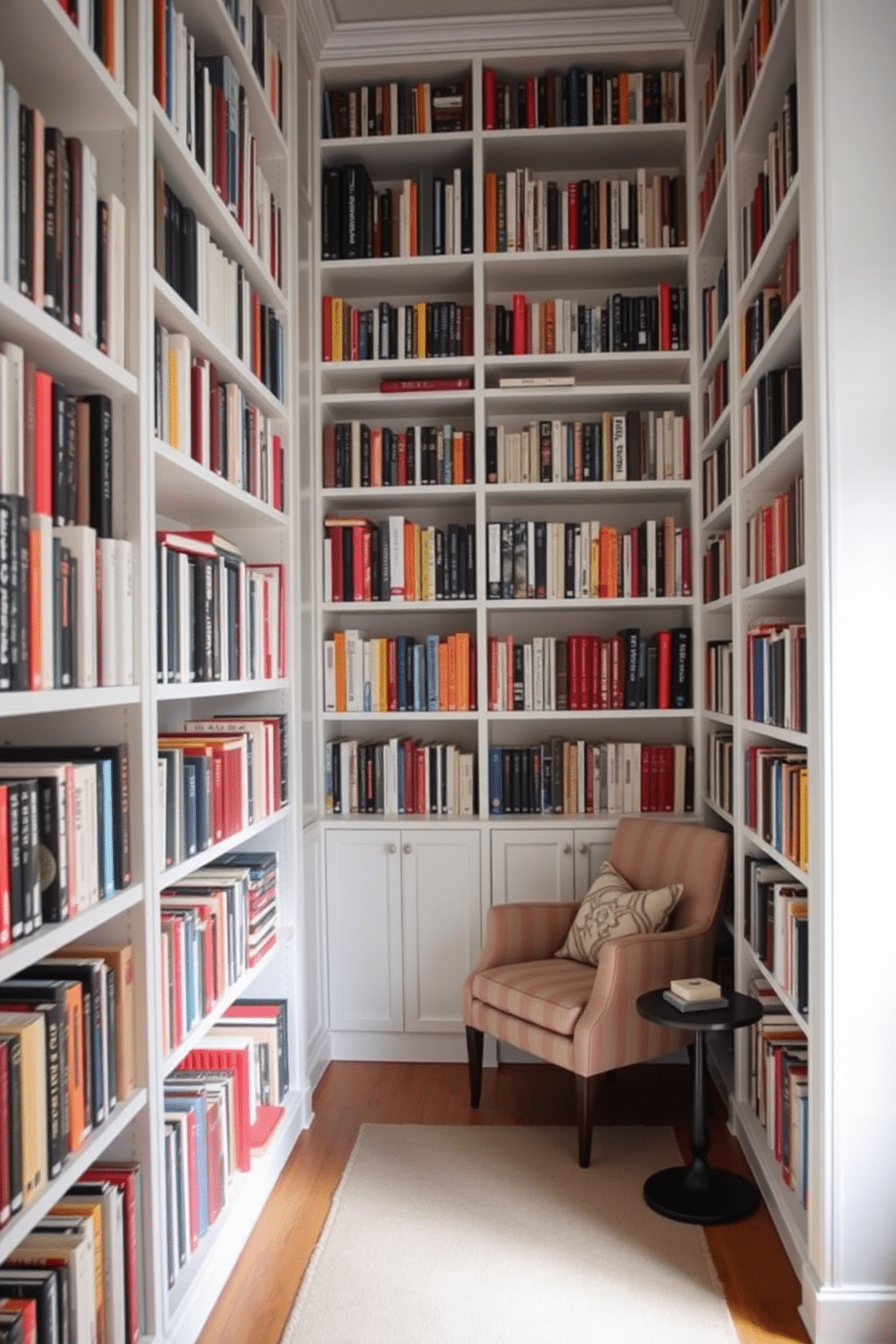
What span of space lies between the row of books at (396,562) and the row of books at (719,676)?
0.85 metres

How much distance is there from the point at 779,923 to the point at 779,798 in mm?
300

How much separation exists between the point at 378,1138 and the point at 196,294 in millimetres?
2356

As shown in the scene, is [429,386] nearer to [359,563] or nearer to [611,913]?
[359,563]

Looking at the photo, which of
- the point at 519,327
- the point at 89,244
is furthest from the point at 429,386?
the point at 89,244

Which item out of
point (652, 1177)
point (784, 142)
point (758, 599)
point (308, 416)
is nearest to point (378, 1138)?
point (652, 1177)

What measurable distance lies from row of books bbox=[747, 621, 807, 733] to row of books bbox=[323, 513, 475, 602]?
1.15 m

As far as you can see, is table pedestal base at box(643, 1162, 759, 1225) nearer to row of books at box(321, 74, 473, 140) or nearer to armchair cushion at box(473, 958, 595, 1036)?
armchair cushion at box(473, 958, 595, 1036)

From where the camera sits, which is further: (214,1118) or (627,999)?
(627,999)

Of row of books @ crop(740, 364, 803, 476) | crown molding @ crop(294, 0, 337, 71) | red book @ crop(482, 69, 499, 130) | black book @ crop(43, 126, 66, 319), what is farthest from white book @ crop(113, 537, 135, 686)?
red book @ crop(482, 69, 499, 130)

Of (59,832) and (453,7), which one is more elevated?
(453,7)

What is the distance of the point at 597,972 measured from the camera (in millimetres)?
3021

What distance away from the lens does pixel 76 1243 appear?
1.61 metres

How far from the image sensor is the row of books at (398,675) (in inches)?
147

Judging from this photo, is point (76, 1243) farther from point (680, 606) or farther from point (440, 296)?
point (440, 296)
